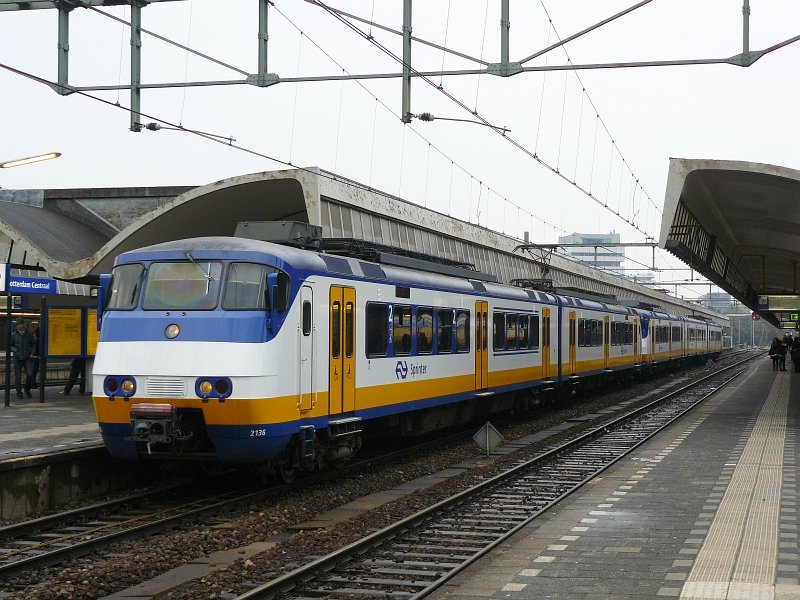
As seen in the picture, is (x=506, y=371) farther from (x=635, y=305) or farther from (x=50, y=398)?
(x=635, y=305)

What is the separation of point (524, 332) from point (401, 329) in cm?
784

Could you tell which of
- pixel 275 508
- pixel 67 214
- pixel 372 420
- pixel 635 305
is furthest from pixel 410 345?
pixel 635 305

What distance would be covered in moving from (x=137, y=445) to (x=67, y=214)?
21732 millimetres

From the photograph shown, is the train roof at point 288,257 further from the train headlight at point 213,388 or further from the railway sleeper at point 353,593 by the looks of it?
the railway sleeper at point 353,593

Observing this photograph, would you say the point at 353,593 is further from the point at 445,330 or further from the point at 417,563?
the point at 445,330

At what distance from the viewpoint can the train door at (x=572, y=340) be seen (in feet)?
90.9

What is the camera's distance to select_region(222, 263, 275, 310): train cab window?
39.5ft

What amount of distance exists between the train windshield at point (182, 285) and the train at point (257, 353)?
1 centimetres

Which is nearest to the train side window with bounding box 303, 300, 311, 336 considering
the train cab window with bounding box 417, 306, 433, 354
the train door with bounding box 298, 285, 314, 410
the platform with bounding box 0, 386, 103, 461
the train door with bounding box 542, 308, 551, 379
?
the train door with bounding box 298, 285, 314, 410

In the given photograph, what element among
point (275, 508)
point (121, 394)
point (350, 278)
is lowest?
point (275, 508)

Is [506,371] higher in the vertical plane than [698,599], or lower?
higher

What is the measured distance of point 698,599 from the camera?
754 cm

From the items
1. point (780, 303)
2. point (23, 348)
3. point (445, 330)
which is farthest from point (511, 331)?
point (780, 303)

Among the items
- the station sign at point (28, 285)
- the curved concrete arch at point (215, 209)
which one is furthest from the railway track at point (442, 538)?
the station sign at point (28, 285)
